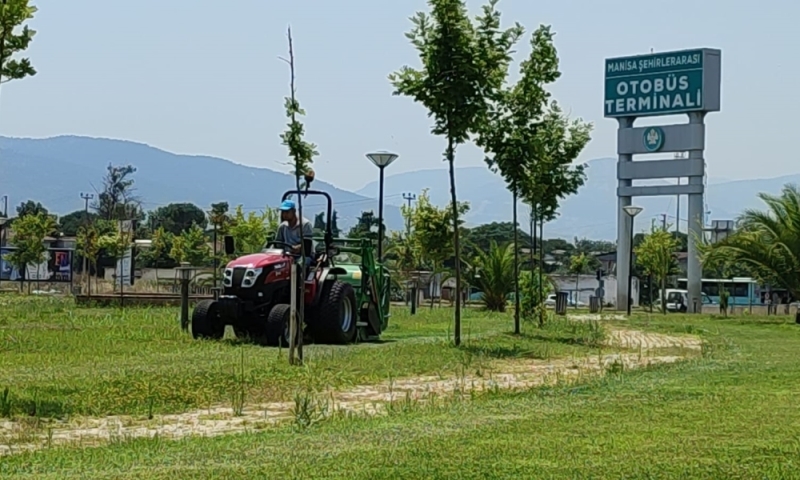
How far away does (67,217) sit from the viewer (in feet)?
418

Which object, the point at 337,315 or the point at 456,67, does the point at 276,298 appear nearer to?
the point at 337,315

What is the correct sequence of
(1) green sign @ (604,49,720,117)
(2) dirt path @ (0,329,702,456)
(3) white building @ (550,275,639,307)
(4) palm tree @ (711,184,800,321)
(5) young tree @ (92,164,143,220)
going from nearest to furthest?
(2) dirt path @ (0,329,702,456), (4) palm tree @ (711,184,800,321), (1) green sign @ (604,49,720,117), (3) white building @ (550,275,639,307), (5) young tree @ (92,164,143,220)

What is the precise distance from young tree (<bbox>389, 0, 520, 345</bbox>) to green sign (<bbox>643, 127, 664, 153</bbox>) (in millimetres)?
39671

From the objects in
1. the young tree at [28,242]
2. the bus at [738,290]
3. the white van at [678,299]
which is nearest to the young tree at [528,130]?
the young tree at [28,242]

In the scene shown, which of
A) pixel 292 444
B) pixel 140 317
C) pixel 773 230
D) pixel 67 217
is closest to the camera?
pixel 292 444

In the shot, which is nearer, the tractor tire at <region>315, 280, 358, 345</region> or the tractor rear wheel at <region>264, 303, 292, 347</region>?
the tractor rear wheel at <region>264, 303, 292, 347</region>

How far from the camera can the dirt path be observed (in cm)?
871

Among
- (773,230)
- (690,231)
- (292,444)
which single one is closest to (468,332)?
(292,444)

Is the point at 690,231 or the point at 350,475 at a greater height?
the point at 690,231

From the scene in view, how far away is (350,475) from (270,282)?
34.2 feet

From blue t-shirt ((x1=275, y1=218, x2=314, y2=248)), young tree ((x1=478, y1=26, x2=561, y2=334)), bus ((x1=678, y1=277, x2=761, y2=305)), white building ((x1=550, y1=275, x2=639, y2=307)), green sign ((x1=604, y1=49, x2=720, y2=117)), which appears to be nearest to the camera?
blue t-shirt ((x1=275, y1=218, x2=314, y2=248))

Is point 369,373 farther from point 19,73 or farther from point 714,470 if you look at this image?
point 714,470

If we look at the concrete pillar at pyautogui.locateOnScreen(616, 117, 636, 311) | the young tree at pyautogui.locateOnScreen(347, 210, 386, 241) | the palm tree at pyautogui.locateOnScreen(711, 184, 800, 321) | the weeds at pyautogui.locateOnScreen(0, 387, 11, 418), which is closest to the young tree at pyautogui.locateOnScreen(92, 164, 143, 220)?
the young tree at pyautogui.locateOnScreen(347, 210, 386, 241)

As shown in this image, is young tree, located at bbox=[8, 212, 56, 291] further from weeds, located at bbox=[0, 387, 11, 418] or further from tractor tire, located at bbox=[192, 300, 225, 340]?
weeds, located at bbox=[0, 387, 11, 418]
